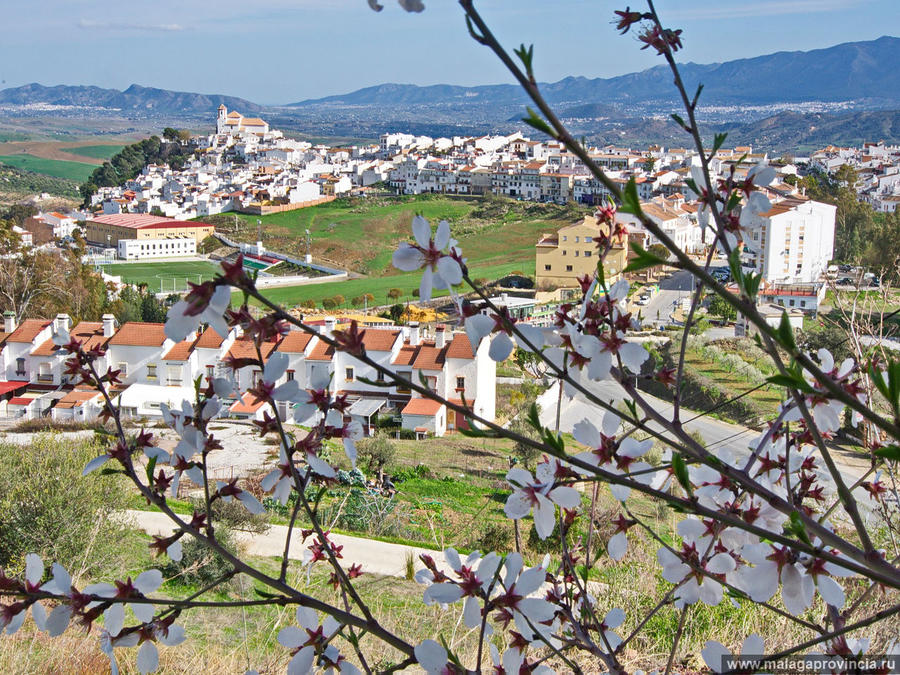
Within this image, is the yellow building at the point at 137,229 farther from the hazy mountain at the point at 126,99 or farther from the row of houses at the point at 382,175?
the hazy mountain at the point at 126,99

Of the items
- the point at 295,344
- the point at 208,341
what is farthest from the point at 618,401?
the point at 208,341

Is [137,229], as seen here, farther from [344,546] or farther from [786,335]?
[786,335]

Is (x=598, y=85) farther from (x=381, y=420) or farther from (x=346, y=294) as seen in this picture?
(x=381, y=420)

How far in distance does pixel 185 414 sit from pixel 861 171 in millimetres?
45319

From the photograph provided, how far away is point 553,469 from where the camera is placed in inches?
24.0

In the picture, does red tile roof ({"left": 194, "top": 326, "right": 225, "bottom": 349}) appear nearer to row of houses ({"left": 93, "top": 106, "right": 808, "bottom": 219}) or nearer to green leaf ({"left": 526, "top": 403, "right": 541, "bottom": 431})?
green leaf ({"left": 526, "top": 403, "right": 541, "bottom": 431})

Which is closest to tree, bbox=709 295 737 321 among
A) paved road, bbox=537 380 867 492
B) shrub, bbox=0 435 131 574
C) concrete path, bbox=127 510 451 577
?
paved road, bbox=537 380 867 492

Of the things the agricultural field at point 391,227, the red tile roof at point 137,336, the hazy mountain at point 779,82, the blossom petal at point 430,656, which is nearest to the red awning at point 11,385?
the red tile roof at point 137,336

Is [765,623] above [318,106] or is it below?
below

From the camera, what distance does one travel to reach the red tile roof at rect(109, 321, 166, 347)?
30.9 ft

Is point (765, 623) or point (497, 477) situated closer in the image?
point (765, 623)

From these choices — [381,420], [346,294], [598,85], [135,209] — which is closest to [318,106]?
[598,85]

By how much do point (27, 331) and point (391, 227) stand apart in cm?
2327

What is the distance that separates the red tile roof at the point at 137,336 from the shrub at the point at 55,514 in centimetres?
556
